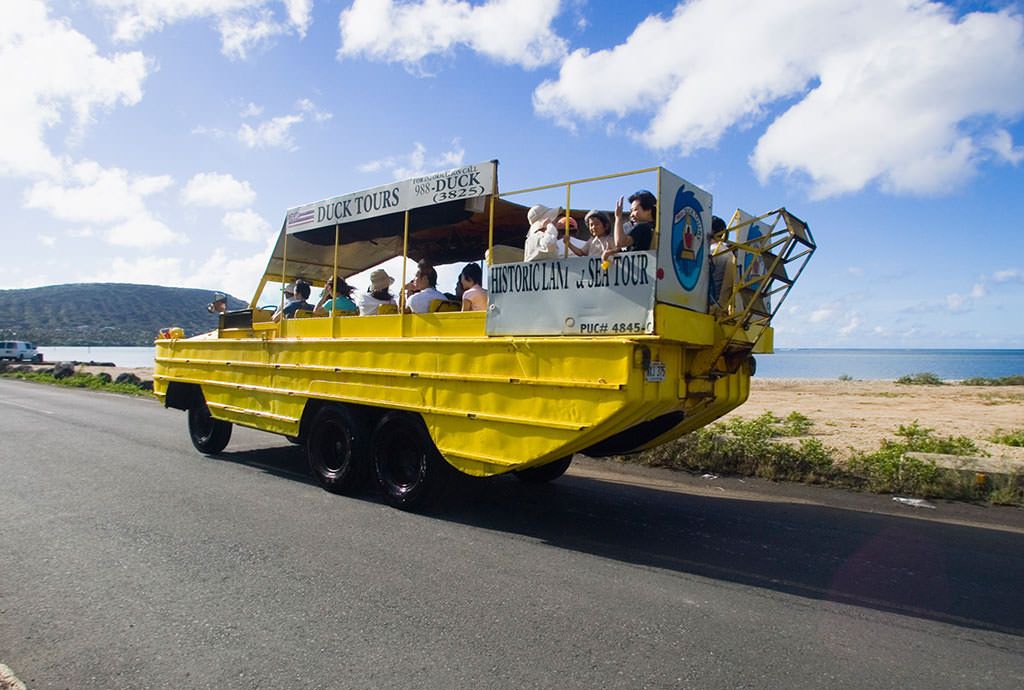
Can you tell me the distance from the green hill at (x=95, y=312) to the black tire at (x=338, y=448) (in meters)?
79.9

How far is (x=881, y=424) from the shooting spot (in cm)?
1244

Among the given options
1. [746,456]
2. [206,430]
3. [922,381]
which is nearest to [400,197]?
[206,430]

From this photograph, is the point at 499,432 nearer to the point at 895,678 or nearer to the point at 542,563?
the point at 542,563

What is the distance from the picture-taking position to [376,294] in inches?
292

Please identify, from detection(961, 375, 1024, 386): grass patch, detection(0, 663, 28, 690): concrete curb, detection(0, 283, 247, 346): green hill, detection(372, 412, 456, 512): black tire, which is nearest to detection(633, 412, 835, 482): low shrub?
detection(372, 412, 456, 512): black tire

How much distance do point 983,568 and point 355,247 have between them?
681cm

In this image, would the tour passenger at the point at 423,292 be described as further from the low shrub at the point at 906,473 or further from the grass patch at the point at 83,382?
the grass patch at the point at 83,382

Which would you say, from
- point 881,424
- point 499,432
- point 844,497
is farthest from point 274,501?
point 881,424

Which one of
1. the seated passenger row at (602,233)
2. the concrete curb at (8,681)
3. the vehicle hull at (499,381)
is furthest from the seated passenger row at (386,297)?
the concrete curb at (8,681)

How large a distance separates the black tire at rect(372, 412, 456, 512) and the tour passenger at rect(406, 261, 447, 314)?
3.34 feet

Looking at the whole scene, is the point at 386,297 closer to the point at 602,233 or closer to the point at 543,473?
the point at 543,473

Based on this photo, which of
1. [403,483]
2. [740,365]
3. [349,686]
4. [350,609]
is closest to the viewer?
[349,686]

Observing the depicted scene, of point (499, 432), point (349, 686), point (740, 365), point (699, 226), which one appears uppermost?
point (699, 226)

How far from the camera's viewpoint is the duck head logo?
498cm
